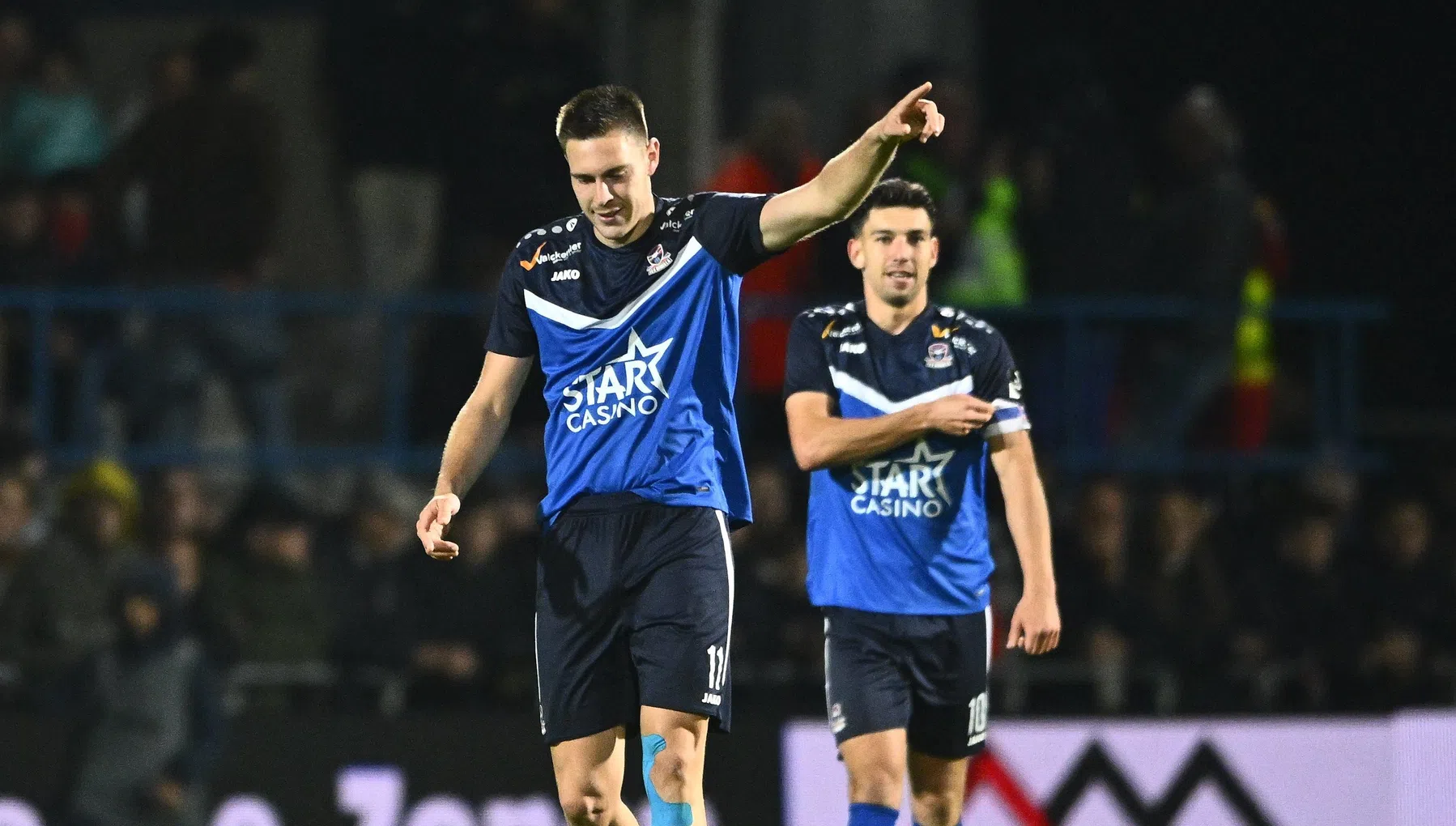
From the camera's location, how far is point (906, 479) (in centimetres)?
721

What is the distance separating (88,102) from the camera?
1166 cm

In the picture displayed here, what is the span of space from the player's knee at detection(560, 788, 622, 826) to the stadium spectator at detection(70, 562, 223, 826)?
3814 millimetres

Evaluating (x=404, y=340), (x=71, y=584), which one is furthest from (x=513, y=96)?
(x=71, y=584)

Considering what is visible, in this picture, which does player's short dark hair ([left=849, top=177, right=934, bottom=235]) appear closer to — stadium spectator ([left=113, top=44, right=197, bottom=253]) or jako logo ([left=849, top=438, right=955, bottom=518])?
jako logo ([left=849, top=438, right=955, bottom=518])

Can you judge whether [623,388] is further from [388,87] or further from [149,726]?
[388,87]

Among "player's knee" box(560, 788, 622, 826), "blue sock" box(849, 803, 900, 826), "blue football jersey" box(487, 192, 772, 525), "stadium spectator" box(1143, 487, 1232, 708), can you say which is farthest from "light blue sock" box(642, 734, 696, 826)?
"stadium spectator" box(1143, 487, 1232, 708)

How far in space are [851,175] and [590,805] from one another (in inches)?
72.9

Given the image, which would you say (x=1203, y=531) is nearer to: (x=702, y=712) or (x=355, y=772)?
(x=355, y=772)

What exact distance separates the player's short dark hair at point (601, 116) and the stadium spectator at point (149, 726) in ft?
14.2


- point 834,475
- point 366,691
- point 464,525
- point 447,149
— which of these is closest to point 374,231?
point 447,149

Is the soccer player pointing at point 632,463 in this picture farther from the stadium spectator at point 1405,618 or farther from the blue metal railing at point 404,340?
the stadium spectator at point 1405,618

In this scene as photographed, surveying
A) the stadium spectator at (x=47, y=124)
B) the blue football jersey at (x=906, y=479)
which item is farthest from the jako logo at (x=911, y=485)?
the stadium spectator at (x=47, y=124)

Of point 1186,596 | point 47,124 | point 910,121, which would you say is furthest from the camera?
point 47,124

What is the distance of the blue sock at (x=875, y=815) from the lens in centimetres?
704
